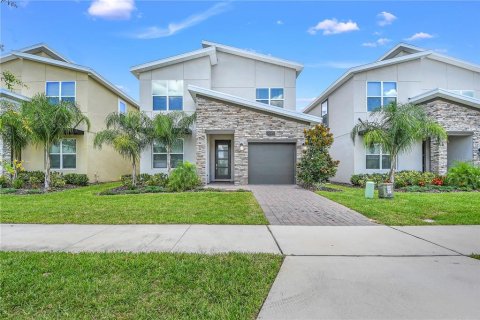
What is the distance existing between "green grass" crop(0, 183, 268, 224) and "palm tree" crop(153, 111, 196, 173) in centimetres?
496

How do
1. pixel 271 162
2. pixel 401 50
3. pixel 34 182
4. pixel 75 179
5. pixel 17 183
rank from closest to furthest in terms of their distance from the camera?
1. pixel 17 183
2. pixel 34 182
3. pixel 75 179
4. pixel 271 162
5. pixel 401 50

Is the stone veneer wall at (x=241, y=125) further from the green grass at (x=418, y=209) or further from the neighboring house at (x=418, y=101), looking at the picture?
the green grass at (x=418, y=209)

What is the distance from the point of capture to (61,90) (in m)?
16.6

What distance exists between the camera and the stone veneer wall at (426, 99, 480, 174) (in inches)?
596

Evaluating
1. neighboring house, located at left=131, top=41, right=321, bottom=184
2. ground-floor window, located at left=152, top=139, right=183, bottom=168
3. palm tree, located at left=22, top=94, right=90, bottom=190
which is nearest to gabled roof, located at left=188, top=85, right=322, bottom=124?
neighboring house, located at left=131, top=41, right=321, bottom=184

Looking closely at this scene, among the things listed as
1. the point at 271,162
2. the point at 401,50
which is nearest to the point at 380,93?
the point at 401,50

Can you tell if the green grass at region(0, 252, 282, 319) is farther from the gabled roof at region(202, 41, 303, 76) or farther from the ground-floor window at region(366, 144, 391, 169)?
the gabled roof at region(202, 41, 303, 76)

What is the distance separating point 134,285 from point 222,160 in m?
14.9

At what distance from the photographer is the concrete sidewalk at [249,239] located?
4707 millimetres

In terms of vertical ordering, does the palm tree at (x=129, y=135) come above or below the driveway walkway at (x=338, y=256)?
above

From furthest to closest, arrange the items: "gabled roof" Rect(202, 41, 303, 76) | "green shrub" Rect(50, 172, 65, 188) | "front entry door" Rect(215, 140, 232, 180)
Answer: "front entry door" Rect(215, 140, 232, 180), "gabled roof" Rect(202, 41, 303, 76), "green shrub" Rect(50, 172, 65, 188)

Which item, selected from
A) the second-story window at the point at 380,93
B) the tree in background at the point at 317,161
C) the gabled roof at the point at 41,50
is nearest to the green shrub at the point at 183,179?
the tree in background at the point at 317,161

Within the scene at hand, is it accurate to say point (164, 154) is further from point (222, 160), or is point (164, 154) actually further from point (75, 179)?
point (75, 179)

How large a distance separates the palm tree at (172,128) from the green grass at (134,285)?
33.7 ft
